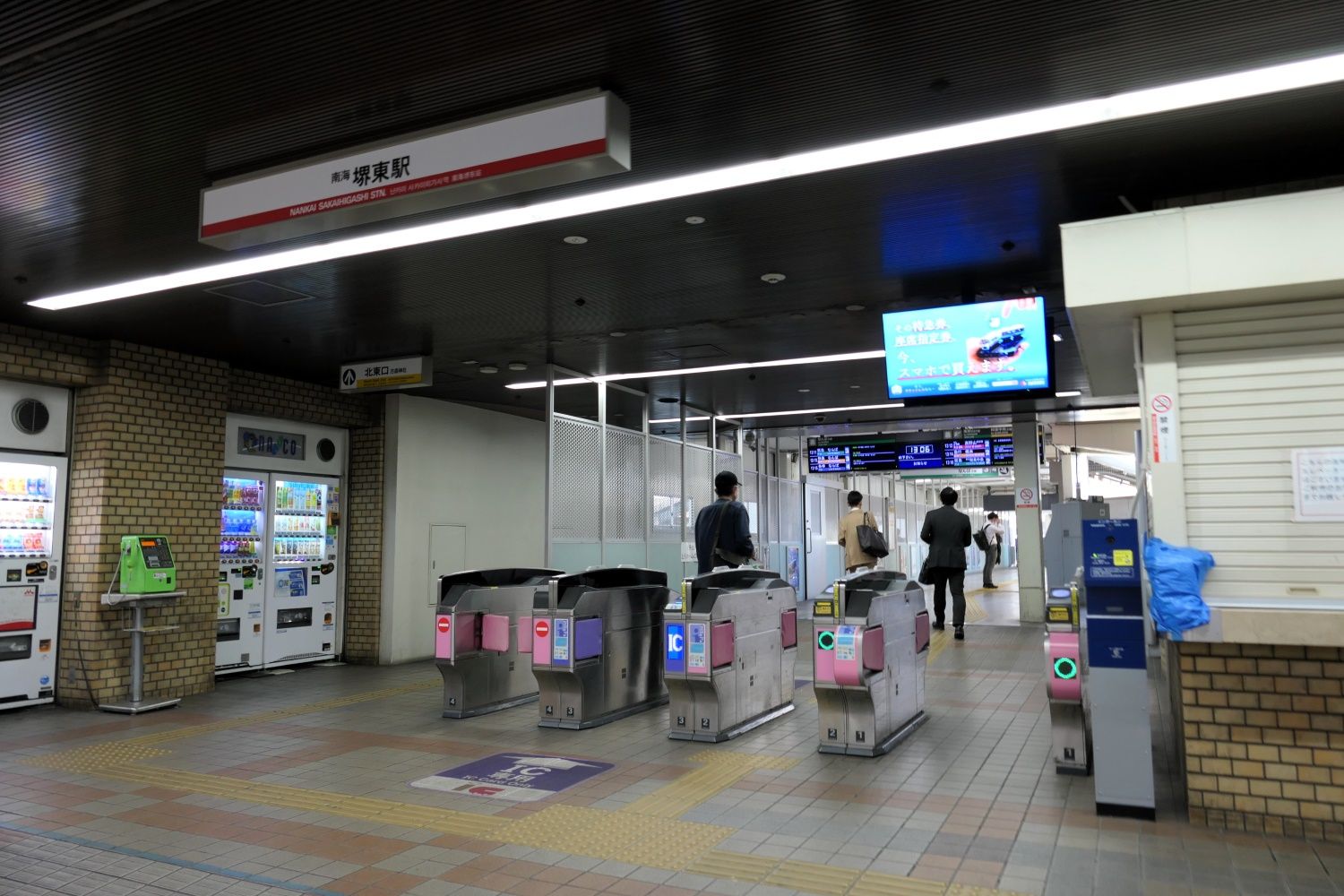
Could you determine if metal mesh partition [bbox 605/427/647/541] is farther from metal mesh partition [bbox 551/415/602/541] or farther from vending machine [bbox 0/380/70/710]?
vending machine [bbox 0/380/70/710]

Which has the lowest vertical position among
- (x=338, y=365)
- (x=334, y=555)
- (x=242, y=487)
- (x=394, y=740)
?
(x=394, y=740)

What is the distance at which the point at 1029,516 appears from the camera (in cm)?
1391

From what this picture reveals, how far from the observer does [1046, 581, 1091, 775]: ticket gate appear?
17.6 feet

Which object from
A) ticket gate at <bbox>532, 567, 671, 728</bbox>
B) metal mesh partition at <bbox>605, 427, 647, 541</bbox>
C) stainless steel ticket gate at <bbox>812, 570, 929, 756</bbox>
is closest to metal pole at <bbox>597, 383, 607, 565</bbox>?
metal mesh partition at <bbox>605, 427, 647, 541</bbox>

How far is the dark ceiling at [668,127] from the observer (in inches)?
142

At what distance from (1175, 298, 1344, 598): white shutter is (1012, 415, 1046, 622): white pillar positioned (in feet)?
30.5

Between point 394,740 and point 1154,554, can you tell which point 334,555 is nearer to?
point 394,740

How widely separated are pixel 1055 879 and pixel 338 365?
27.8ft

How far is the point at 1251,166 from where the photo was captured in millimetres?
4922

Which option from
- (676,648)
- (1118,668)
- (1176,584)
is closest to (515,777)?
(676,648)

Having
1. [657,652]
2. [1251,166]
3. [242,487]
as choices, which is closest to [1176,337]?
[1251,166]

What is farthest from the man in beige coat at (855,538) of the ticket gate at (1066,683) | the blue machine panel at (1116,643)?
the blue machine panel at (1116,643)

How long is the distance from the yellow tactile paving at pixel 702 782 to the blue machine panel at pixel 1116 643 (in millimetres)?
2089

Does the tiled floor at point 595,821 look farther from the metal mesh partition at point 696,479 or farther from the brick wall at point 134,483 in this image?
the metal mesh partition at point 696,479
